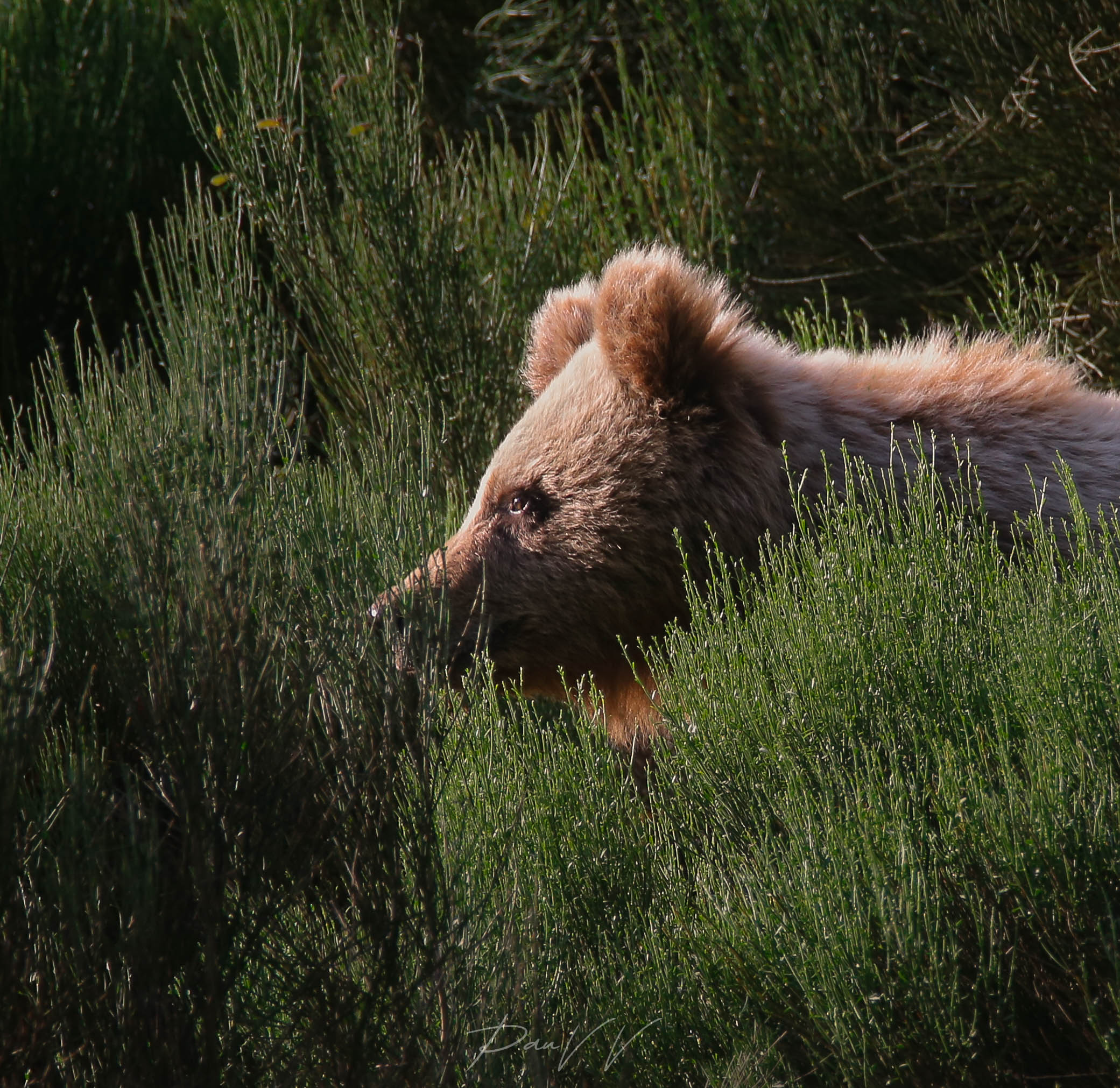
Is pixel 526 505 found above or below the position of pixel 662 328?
below

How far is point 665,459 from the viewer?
3070mm

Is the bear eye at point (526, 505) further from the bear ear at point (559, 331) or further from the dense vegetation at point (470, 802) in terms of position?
the bear ear at point (559, 331)

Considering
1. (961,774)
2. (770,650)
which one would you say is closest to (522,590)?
(770,650)

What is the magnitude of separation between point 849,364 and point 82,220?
6.33 meters

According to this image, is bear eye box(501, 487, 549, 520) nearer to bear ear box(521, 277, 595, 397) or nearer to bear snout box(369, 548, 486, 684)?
bear ear box(521, 277, 595, 397)

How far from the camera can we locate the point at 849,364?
3422 millimetres

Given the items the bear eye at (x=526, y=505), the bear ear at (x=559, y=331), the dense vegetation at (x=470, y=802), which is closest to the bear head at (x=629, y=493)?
the bear eye at (x=526, y=505)

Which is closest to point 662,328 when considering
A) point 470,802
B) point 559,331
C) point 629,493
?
point 629,493

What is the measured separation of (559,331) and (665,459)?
851 mm

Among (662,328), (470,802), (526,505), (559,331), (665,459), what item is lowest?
(470,802)

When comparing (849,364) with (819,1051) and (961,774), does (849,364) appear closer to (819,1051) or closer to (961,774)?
(961,774)

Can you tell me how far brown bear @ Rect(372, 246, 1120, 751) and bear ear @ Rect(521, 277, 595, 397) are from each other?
0.37 meters

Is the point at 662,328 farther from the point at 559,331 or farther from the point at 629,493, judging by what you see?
the point at 559,331

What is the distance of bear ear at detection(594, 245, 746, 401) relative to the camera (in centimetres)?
304
